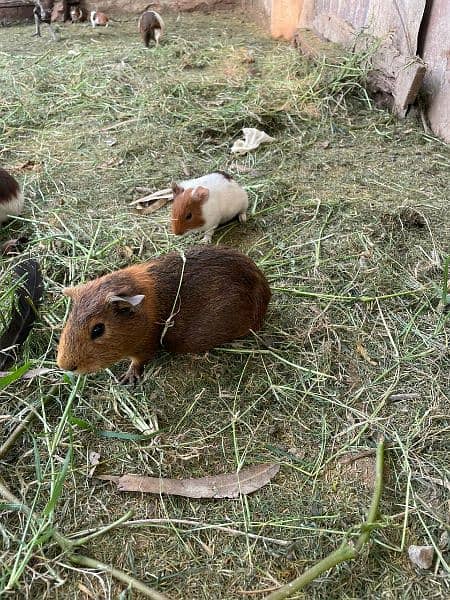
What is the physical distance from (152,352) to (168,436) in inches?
16.1

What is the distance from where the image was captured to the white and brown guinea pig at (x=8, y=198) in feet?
11.4

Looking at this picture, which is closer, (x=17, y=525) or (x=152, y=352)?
(x=17, y=525)

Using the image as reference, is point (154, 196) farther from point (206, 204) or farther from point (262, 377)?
point (262, 377)

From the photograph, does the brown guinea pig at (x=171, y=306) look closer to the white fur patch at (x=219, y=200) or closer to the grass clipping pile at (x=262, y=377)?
the grass clipping pile at (x=262, y=377)

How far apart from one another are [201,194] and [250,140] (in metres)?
1.36

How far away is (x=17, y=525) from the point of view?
195cm

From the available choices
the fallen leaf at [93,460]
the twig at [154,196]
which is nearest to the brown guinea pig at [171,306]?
the fallen leaf at [93,460]

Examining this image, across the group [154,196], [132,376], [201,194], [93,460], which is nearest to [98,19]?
[154,196]

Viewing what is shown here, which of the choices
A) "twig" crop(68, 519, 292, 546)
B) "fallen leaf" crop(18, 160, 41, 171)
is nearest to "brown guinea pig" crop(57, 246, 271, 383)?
"twig" crop(68, 519, 292, 546)

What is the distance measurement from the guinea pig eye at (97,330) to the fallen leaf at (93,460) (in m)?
0.45

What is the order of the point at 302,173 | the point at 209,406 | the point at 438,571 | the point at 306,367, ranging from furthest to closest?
the point at 302,173 → the point at 306,367 → the point at 209,406 → the point at 438,571

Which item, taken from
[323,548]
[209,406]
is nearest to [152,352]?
[209,406]

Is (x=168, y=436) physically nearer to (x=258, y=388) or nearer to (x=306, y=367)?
(x=258, y=388)

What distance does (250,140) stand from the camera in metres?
4.48
